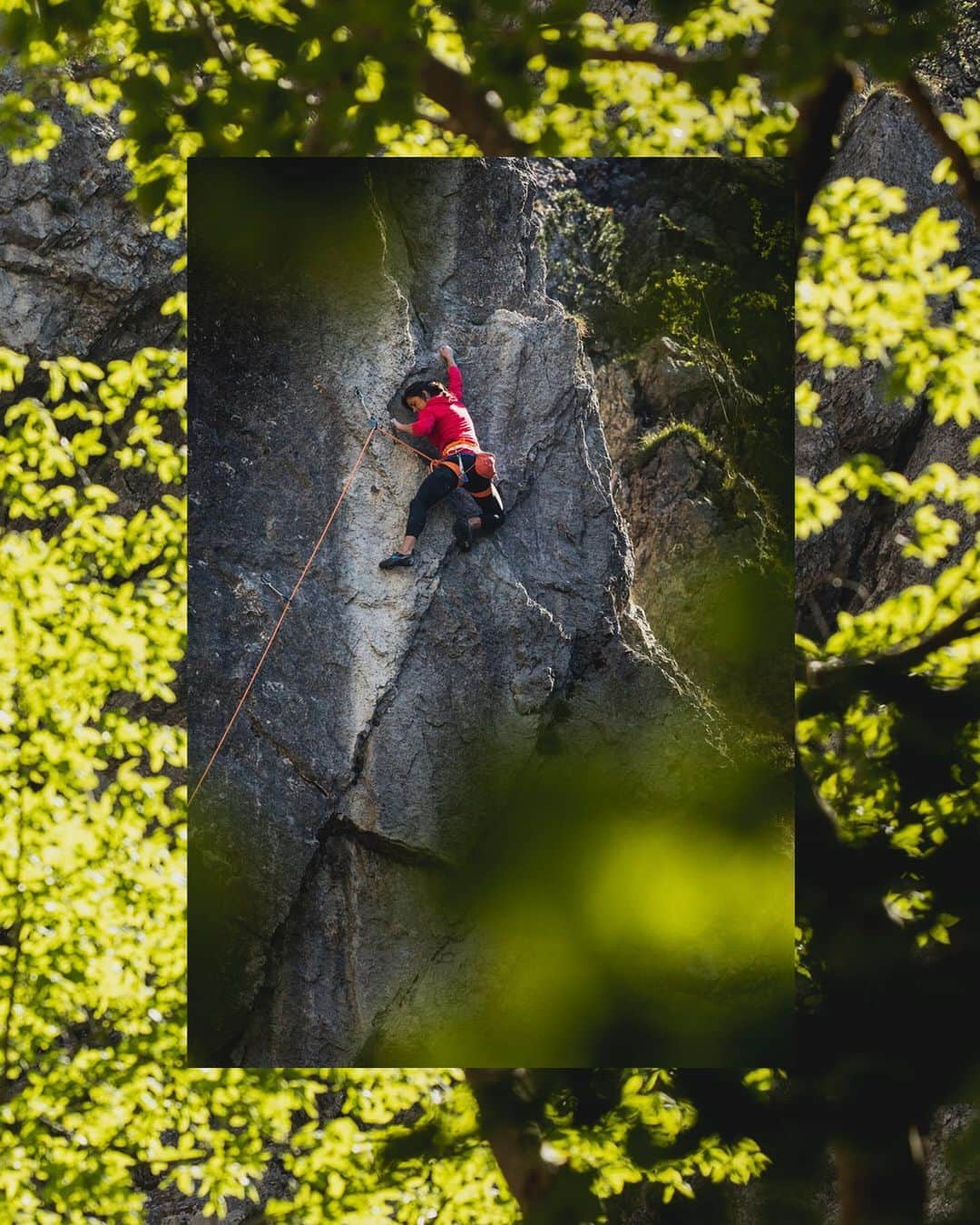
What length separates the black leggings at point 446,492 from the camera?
3.46 m

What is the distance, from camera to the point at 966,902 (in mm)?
3969

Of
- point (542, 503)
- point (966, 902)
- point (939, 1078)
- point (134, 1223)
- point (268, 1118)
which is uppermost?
point (542, 503)

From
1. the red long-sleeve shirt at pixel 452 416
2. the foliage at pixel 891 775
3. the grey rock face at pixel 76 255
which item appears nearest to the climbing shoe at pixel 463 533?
the red long-sleeve shirt at pixel 452 416

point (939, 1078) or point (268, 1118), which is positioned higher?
point (939, 1078)

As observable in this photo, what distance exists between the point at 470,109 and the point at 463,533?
168cm

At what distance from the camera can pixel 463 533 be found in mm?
3484

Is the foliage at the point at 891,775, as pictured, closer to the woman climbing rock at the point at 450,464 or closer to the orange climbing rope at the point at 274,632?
the woman climbing rock at the point at 450,464

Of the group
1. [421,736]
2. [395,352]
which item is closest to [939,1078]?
[421,736]

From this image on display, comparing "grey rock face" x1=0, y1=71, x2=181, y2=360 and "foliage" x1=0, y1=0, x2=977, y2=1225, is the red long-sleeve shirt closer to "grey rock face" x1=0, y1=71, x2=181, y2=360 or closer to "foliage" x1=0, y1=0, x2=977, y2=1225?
"foliage" x1=0, y1=0, x2=977, y2=1225

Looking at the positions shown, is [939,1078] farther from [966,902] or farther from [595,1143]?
[595,1143]

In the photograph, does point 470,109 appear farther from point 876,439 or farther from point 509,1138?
point 509,1138

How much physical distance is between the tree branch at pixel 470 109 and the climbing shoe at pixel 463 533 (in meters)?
1.44

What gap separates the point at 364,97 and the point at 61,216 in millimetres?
2805

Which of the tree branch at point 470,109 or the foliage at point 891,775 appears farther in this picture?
the tree branch at point 470,109
